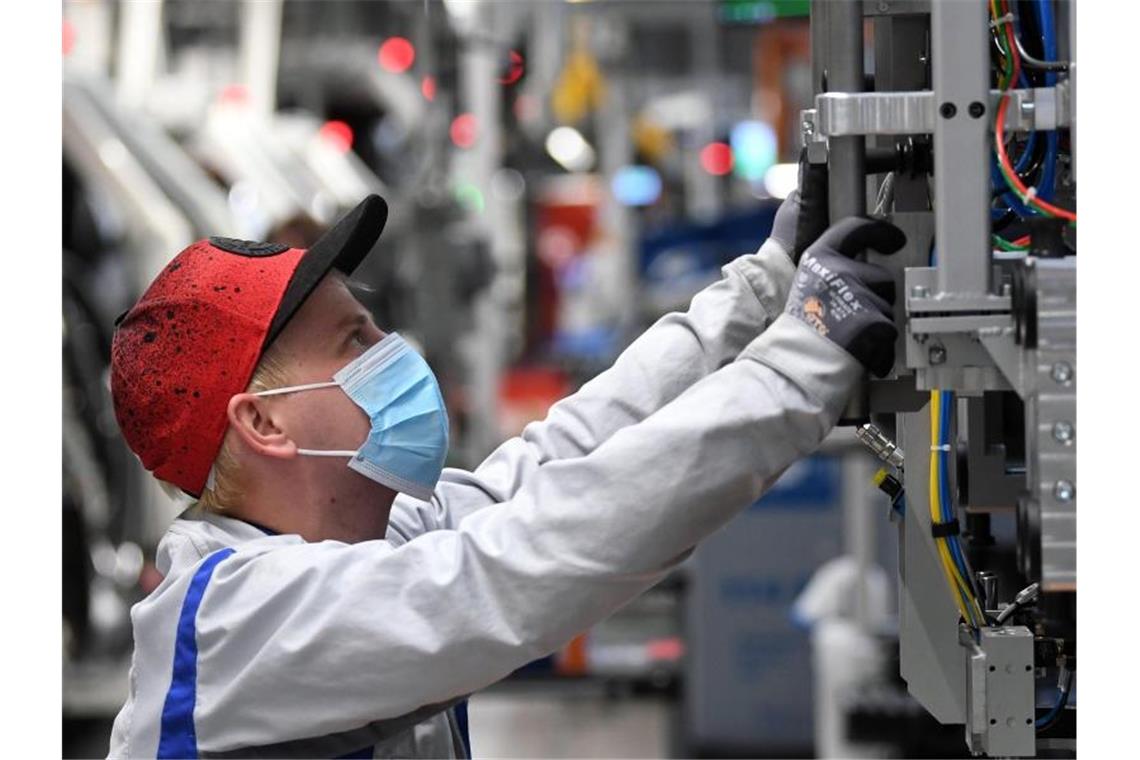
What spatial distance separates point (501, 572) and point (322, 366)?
1.81ft

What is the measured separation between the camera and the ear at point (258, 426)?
88.6 inches

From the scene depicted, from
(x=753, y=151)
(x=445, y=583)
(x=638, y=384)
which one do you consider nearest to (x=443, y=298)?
(x=638, y=384)

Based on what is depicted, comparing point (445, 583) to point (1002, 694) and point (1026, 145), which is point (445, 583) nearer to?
point (1002, 694)

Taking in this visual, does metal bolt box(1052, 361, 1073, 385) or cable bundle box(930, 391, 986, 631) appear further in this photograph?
cable bundle box(930, 391, 986, 631)

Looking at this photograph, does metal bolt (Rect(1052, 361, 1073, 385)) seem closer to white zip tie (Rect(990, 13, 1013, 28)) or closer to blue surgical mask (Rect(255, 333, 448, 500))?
white zip tie (Rect(990, 13, 1013, 28))

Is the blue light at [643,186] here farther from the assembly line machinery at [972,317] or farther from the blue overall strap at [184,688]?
the blue overall strap at [184,688]

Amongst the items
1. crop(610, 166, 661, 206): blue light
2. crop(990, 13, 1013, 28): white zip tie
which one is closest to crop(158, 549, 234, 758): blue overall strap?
crop(990, 13, 1013, 28): white zip tie

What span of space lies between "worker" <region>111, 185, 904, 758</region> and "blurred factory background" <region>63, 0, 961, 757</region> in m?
2.31

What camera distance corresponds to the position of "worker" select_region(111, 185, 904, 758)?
1813mm

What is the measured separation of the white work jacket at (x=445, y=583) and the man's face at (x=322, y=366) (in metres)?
0.16

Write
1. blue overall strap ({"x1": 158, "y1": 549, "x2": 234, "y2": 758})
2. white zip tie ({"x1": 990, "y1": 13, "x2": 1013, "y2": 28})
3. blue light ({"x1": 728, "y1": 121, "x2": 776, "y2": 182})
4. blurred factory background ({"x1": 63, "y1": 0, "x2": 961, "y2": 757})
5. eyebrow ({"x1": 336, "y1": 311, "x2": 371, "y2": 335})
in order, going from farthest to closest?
blue light ({"x1": 728, "y1": 121, "x2": 776, "y2": 182}), blurred factory background ({"x1": 63, "y1": 0, "x2": 961, "y2": 757}), eyebrow ({"x1": 336, "y1": 311, "x2": 371, "y2": 335}), blue overall strap ({"x1": 158, "y1": 549, "x2": 234, "y2": 758}), white zip tie ({"x1": 990, "y1": 13, "x2": 1013, "y2": 28})

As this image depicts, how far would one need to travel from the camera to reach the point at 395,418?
2299 millimetres

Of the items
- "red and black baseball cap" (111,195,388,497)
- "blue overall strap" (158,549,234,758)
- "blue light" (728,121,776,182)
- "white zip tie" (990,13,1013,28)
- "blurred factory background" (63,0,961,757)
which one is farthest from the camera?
"blue light" (728,121,776,182)

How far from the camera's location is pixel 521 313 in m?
18.3
